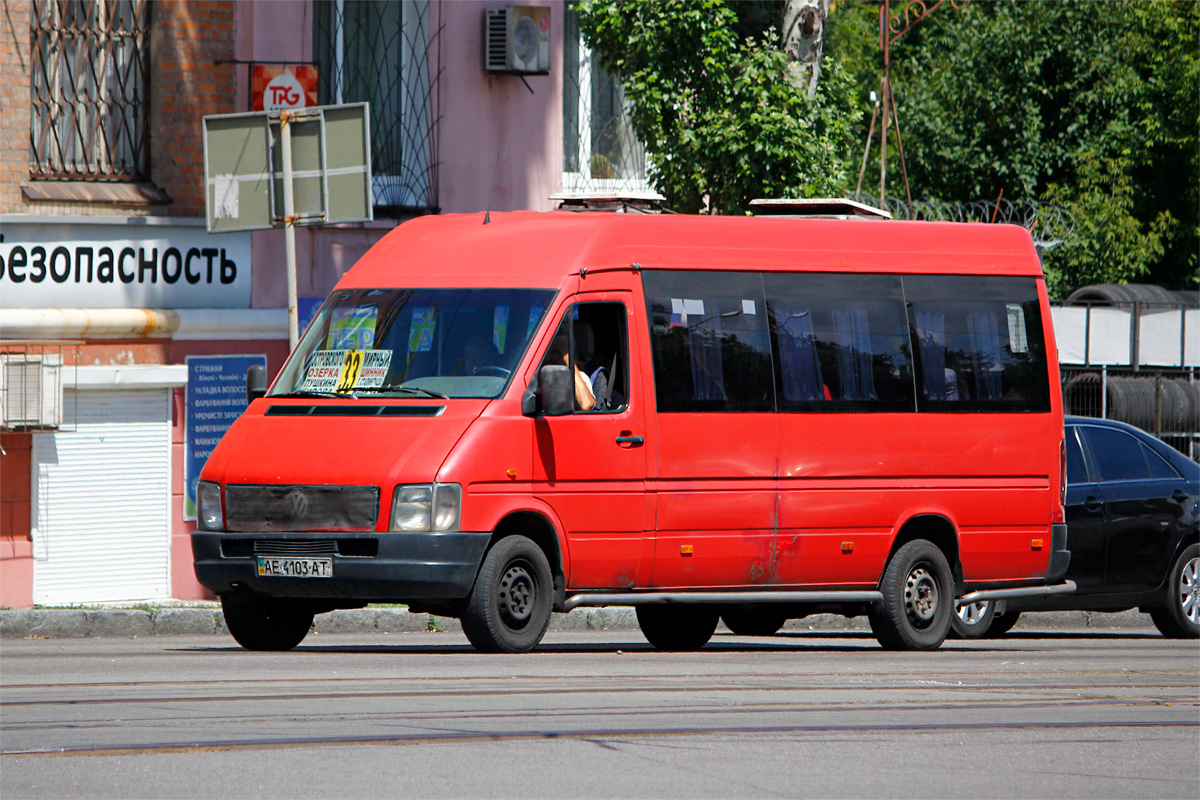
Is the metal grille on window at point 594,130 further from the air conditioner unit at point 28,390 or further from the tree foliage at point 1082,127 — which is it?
the tree foliage at point 1082,127

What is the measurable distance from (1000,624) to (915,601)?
8.83 ft

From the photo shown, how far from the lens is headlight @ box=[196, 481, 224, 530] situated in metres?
11.1

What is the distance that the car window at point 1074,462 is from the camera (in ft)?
49.1

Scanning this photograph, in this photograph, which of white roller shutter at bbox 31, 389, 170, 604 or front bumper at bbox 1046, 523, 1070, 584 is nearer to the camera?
front bumper at bbox 1046, 523, 1070, 584

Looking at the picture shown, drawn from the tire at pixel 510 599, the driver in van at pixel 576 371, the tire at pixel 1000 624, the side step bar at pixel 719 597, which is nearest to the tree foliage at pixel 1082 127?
the tire at pixel 1000 624

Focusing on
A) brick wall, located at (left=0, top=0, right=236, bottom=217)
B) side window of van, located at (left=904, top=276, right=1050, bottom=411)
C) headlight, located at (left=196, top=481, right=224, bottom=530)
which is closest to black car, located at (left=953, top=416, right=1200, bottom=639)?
side window of van, located at (left=904, top=276, right=1050, bottom=411)

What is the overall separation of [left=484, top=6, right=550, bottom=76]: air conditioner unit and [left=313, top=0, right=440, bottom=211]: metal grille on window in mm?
546

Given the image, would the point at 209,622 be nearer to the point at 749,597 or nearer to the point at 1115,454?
the point at 749,597

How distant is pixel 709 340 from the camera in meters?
12.2

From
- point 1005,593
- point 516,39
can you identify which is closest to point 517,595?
point 1005,593

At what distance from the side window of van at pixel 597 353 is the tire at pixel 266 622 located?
6.85 ft

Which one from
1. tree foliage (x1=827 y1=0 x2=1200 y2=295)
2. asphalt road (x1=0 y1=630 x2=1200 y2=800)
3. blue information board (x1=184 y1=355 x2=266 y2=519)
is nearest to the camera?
asphalt road (x1=0 y1=630 x2=1200 y2=800)

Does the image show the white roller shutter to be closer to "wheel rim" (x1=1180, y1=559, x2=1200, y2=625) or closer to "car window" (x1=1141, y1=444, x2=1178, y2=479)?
"car window" (x1=1141, y1=444, x2=1178, y2=479)

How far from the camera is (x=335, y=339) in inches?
457
